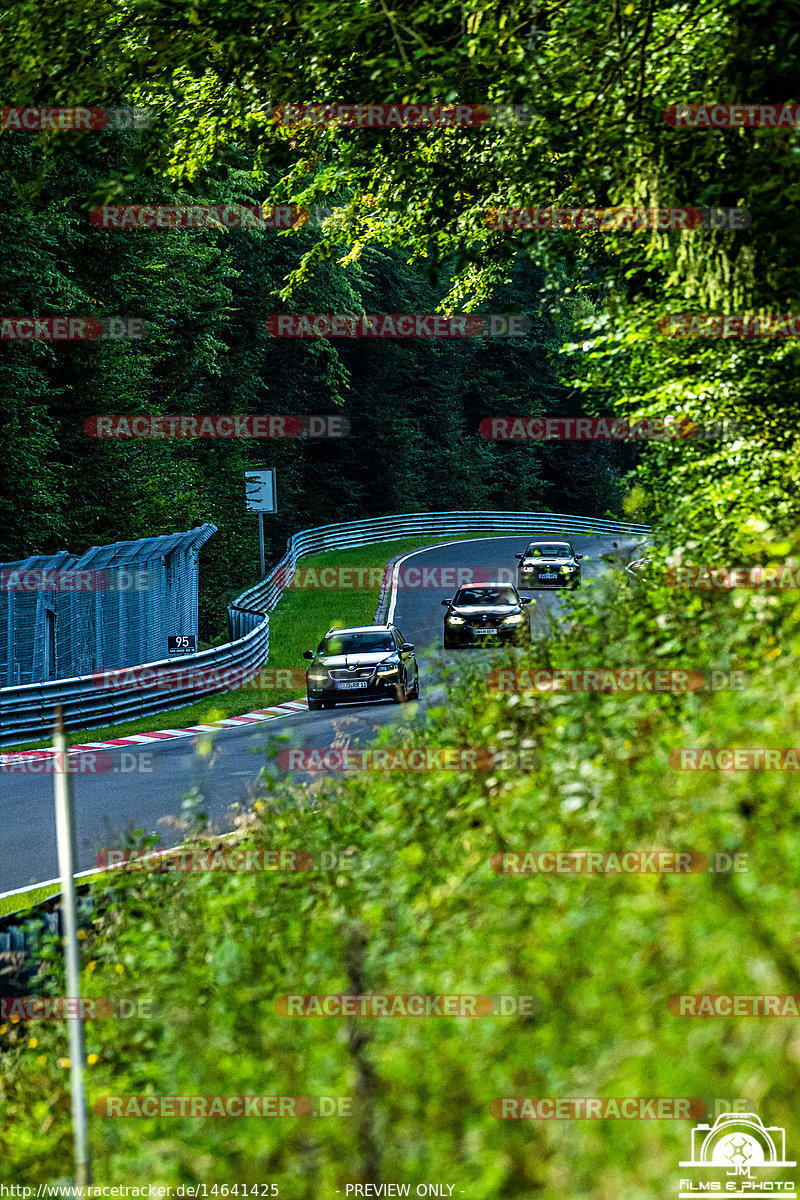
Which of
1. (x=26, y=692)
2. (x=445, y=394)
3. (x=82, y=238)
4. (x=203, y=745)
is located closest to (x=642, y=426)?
(x=203, y=745)

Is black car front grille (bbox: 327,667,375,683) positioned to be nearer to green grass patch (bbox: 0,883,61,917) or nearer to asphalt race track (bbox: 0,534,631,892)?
asphalt race track (bbox: 0,534,631,892)

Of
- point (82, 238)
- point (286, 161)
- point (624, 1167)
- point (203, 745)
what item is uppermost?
point (82, 238)

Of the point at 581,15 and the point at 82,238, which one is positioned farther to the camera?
the point at 82,238

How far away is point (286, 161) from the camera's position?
11984 millimetres

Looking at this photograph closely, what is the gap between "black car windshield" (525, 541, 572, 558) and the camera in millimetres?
35625

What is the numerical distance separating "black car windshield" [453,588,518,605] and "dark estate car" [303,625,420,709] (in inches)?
169

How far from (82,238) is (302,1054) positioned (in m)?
27.7

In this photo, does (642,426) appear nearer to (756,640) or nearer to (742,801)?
(756,640)

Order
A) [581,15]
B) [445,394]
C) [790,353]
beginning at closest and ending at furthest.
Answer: [790,353] → [581,15] → [445,394]

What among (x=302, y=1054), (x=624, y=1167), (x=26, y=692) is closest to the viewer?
(x=624, y=1167)

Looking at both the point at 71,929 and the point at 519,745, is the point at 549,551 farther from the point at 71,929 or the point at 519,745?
the point at 71,929

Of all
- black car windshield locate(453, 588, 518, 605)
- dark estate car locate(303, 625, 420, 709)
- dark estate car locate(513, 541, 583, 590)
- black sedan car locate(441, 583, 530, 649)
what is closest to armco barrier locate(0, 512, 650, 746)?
black sedan car locate(441, 583, 530, 649)

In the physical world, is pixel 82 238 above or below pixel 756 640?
above

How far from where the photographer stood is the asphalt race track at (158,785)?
11.3 meters
